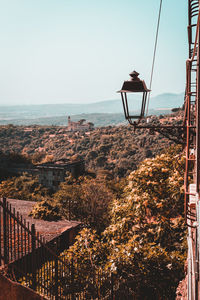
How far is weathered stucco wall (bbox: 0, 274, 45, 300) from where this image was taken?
10.5 ft

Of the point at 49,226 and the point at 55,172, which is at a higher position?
the point at 49,226

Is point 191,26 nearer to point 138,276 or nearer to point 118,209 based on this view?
point 118,209

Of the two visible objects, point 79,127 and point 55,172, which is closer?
point 55,172

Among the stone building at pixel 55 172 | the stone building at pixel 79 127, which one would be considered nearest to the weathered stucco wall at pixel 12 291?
the stone building at pixel 55 172

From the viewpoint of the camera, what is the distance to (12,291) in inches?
132

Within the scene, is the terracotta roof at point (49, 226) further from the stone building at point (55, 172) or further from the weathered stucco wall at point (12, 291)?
the stone building at point (55, 172)

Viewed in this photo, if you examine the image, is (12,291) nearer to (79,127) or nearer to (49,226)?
(49,226)

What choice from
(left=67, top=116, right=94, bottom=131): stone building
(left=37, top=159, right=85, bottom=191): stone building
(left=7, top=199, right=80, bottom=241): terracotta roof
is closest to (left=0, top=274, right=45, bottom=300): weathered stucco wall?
(left=7, top=199, right=80, bottom=241): terracotta roof

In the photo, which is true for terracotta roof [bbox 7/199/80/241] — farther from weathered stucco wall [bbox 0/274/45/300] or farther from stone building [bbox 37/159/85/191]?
stone building [bbox 37/159/85/191]

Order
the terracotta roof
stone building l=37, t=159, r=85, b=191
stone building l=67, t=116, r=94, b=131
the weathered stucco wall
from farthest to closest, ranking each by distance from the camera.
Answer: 1. stone building l=67, t=116, r=94, b=131
2. stone building l=37, t=159, r=85, b=191
3. the terracotta roof
4. the weathered stucco wall

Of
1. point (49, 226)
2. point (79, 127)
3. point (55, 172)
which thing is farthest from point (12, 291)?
point (79, 127)

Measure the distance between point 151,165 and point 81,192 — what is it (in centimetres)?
1162

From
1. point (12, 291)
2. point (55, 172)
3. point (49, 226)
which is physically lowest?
point (55, 172)

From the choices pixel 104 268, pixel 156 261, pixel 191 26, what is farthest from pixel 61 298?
pixel 191 26
